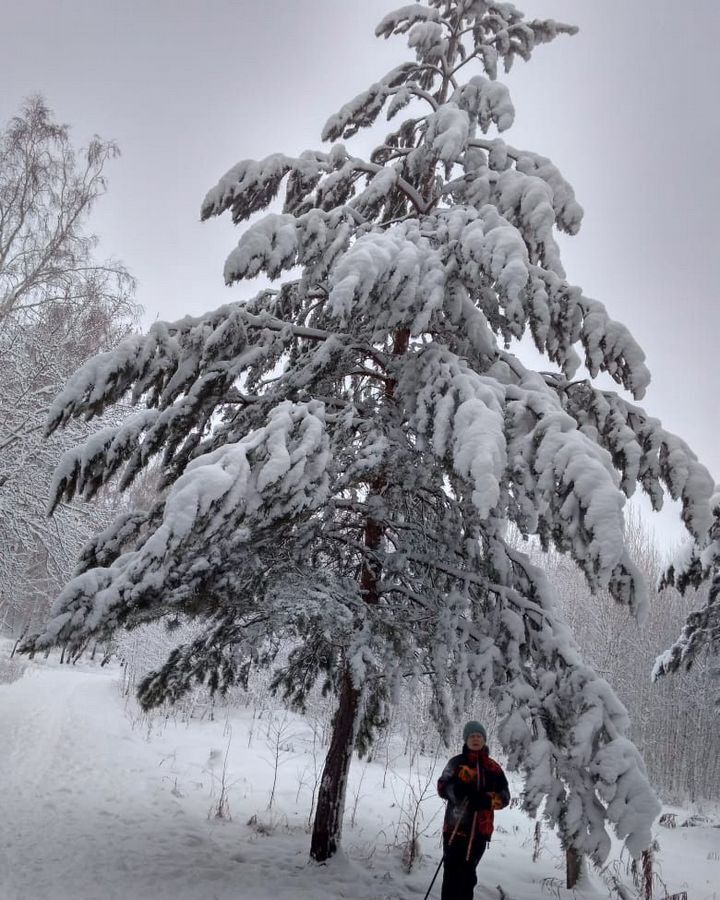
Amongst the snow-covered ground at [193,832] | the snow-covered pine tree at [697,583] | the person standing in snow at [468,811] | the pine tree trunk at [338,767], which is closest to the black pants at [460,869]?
the person standing in snow at [468,811]

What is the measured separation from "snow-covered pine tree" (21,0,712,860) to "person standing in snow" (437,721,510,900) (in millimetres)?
384

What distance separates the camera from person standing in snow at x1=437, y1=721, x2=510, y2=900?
3.99 m

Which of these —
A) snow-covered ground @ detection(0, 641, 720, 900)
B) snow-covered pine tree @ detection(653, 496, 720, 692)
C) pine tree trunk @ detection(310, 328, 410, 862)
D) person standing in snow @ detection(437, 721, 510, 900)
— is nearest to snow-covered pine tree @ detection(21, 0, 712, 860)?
pine tree trunk @ detection(310, 328, 410, 862)

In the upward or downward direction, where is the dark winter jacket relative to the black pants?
upward

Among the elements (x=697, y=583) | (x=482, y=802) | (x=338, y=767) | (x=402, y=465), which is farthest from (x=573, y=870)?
(x=402, y=465)

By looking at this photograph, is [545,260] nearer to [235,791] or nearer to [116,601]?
[116,601]

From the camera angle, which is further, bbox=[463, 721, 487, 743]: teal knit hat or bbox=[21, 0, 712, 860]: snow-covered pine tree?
bbox=[463, 721, 487, 743]: teal knit hat

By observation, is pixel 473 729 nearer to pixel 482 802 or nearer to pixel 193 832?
pixel 482 802

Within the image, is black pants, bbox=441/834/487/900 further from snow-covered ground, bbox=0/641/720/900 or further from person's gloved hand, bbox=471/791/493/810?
snow-covered ground, bbox=0/641/720/900

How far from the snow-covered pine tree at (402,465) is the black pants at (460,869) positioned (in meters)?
0.87

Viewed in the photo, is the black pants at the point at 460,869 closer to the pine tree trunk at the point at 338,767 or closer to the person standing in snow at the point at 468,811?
the person standing in snow at the point at 468,811

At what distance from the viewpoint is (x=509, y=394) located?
3.80 meters

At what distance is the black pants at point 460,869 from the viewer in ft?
13.1

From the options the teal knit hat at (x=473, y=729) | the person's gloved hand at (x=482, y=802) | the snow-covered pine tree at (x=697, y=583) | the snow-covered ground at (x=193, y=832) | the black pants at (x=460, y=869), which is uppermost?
the snow-covered pine tree at (x=697, y=583)
